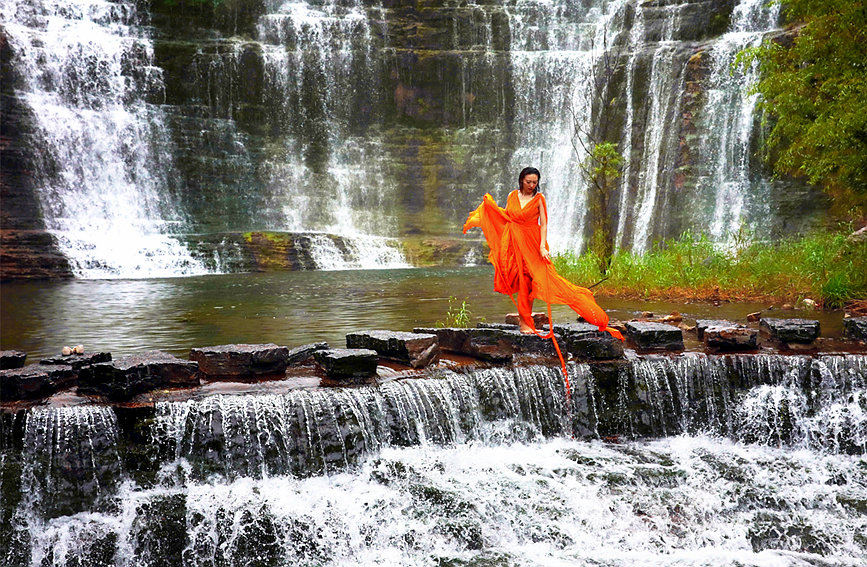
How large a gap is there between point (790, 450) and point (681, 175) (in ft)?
61.6

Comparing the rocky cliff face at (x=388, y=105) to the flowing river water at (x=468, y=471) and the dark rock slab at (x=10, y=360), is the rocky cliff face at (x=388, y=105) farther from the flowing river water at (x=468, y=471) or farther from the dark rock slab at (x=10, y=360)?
the dark rock slab at (x=10, y=360)

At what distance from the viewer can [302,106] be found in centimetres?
2947

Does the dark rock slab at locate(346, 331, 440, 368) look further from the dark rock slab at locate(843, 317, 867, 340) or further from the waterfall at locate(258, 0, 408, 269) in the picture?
the waterfall at locate(258, 0, 408, 269)

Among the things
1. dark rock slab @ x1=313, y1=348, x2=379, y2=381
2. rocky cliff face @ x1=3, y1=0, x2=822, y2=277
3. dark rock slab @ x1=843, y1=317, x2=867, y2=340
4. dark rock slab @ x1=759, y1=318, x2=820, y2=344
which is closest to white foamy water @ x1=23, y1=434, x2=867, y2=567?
dark rock slab @ x1=313, y1=348, x2=379, y2=381

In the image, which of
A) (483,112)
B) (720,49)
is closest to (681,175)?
(720,49)

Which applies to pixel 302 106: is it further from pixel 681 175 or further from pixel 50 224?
pixel 681 175

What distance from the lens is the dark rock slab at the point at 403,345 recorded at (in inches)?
254

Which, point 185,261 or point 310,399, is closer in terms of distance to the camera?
point 310,399

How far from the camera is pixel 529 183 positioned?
22.6ft

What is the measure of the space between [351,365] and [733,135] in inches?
798

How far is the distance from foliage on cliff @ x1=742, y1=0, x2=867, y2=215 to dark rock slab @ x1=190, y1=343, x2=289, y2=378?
7.52 m

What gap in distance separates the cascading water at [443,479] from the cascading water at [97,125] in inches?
751

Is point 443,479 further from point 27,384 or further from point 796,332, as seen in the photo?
point 796,332

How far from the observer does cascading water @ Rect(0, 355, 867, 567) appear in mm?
4906
